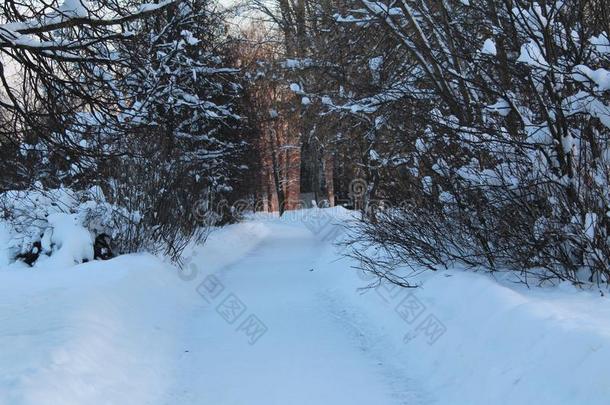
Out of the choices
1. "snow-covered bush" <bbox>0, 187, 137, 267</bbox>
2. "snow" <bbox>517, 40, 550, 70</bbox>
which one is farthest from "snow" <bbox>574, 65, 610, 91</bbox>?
"snow-covered bush" <bbox>0, 187, 137, 267</bbox>

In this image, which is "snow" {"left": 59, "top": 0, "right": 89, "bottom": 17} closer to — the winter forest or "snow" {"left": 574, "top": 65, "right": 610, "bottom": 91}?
the winter forest

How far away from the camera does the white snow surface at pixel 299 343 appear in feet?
12.8

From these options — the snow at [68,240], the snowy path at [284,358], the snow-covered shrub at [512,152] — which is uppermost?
the snow-covered shrub at [512,152]

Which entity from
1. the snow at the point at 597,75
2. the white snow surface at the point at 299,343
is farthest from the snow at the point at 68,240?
the snow at the point at 597,75

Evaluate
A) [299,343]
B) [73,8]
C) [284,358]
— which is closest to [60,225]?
[299,343]

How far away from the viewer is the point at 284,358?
5742mm

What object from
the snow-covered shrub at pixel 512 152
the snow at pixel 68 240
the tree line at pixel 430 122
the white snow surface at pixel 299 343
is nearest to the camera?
the white snow surface at pixel 299 343

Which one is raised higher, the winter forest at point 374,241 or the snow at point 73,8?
the snow at point 73,8

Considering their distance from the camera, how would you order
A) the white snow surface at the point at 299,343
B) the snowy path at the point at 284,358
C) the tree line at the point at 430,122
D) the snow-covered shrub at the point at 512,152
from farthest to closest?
the snow-covered shrub at the point at 512,152 < the tree line at the point at 430,122 < the snowy path at the point at 284,358 < the white snow surface at the point at 299,343

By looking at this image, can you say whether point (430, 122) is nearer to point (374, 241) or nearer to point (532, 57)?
point (532, 57)

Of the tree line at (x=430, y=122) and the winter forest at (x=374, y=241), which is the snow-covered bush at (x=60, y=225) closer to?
the winter forest at (x=374, y=241)

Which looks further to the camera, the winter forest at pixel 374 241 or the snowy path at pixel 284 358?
the snowy path at pixel 284 358

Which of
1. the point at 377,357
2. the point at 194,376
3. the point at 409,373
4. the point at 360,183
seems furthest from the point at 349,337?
the point at 360,183

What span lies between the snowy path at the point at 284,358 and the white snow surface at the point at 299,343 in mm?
20
